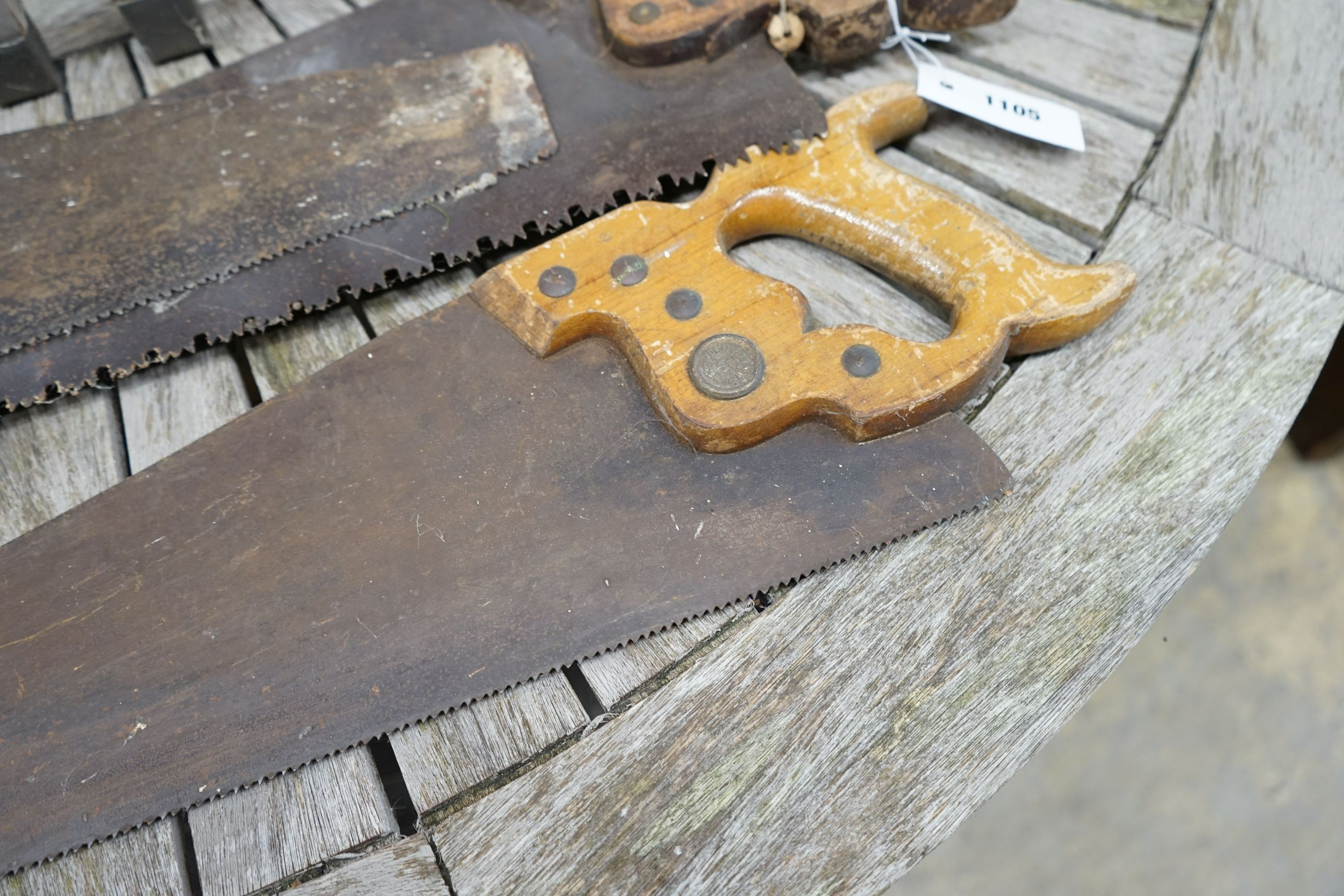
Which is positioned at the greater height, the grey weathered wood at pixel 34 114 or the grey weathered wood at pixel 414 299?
the grey weathered wood at pixel 34 114

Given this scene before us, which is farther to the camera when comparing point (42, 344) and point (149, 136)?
point (149, 136)

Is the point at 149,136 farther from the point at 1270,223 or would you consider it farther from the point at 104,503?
the point at 1270,223

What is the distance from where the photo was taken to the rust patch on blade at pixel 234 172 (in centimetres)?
148

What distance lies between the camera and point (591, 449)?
1322mm

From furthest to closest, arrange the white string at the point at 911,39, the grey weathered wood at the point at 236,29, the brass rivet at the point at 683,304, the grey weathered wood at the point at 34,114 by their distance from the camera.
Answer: the grey weathered wood at the point at 236,29 → the grey weathered wood at the point at 34,114 → the white string at the point at 911,39 → the brass rivet at the point at 683,304

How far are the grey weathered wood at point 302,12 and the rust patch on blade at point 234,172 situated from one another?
465mm

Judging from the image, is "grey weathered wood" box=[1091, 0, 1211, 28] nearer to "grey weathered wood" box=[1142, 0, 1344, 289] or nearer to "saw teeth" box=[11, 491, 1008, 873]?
"grey weathered wood" box=[1142, 0, 1344, 289]

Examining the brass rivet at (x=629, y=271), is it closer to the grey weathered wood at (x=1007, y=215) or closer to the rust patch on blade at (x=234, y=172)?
the rust patch on blade at (x=234, y=172)

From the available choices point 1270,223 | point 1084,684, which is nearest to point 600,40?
point 1270,223

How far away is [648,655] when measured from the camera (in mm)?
1247

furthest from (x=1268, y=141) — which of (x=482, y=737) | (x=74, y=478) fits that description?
(x=74, y=478)

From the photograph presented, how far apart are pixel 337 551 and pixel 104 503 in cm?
37

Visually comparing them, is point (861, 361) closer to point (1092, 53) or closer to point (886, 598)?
point (886, 598)

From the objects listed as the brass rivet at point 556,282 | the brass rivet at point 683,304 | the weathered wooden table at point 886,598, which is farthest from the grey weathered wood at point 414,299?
the brass rivet at point 683,304
